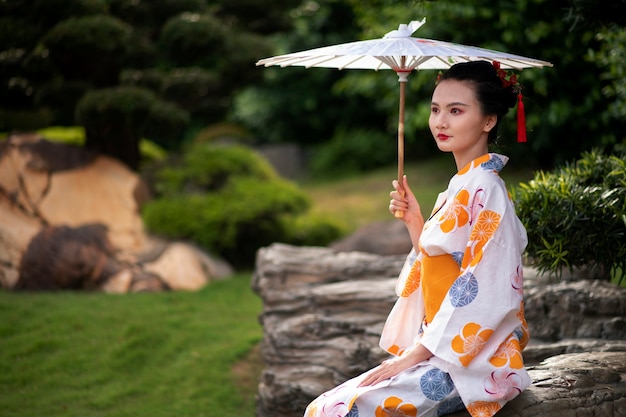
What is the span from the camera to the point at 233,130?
14.8 m

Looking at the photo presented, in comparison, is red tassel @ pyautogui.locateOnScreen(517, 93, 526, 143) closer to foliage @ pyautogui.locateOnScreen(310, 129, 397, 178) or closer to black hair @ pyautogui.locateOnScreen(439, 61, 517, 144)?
black hair @ pyautogui.locateOnScreen(439, 61, 517, 144)

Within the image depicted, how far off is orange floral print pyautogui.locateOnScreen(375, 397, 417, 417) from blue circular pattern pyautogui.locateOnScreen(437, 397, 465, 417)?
110mm

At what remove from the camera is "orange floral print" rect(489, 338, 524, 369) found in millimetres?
2381

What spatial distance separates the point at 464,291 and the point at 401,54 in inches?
32.2

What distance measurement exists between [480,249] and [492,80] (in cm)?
61

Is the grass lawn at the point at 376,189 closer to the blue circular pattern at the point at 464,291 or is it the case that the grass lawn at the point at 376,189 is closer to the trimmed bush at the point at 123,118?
the trimmed bush at the point at 123,118

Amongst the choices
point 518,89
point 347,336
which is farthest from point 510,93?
point 347,336

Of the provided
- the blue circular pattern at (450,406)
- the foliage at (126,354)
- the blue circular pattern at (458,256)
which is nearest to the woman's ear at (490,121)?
the blue circular pattern at (458,256)

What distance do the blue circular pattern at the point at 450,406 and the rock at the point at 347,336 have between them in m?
0.29

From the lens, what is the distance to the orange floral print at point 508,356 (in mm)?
2381

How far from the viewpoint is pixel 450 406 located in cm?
242

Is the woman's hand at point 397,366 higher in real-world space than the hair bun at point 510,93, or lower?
lower

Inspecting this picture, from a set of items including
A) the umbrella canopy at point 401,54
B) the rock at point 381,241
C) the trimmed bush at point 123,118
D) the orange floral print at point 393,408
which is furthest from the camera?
the trimmed bush at point 123,118

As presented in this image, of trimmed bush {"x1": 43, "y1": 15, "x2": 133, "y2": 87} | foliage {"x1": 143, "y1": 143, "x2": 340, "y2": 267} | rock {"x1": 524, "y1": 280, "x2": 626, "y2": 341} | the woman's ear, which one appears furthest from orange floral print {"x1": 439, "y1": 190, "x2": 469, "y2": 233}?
trimmed bush {"x1": 43, "y1": 15, "x2": 133, "y2": 87}
